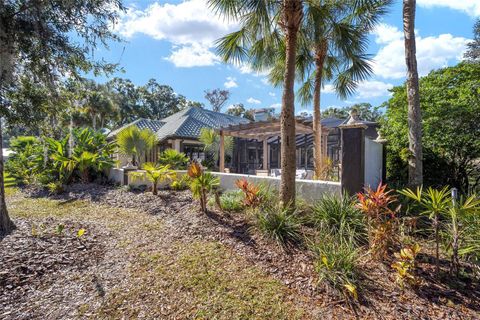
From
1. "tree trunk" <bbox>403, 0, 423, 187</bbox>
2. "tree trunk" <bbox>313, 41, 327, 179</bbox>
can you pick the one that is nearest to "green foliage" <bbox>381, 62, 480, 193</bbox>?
"tree trunk" <bbox>403, 0, 423, 187</bbox>

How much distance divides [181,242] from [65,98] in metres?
4.75

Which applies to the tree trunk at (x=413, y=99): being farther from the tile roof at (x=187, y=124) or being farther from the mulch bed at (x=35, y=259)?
the tile roof at (x=187, y=124)

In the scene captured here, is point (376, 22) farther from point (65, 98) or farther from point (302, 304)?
point (65, 98)

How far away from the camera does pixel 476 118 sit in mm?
7234

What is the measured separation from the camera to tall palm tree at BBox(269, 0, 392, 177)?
6801 mm

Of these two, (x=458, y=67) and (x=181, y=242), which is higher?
(x=458, y=67)

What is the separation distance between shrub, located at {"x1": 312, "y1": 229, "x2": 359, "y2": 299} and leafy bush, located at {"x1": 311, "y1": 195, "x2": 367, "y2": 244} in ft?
1.84

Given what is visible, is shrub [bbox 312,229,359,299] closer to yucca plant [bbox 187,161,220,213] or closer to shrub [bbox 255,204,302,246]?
shrub [bbox 255,204,302,246]

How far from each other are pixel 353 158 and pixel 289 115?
1.69m

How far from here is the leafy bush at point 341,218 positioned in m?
4.90

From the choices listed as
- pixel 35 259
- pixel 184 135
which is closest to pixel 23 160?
pixel 184 135

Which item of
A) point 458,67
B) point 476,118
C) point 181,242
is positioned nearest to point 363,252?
point 181,242

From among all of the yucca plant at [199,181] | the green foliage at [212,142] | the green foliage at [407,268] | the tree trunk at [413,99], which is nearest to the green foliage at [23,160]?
the green foliage at [212,142]

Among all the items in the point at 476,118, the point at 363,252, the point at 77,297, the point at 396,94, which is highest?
the point at 396,94
